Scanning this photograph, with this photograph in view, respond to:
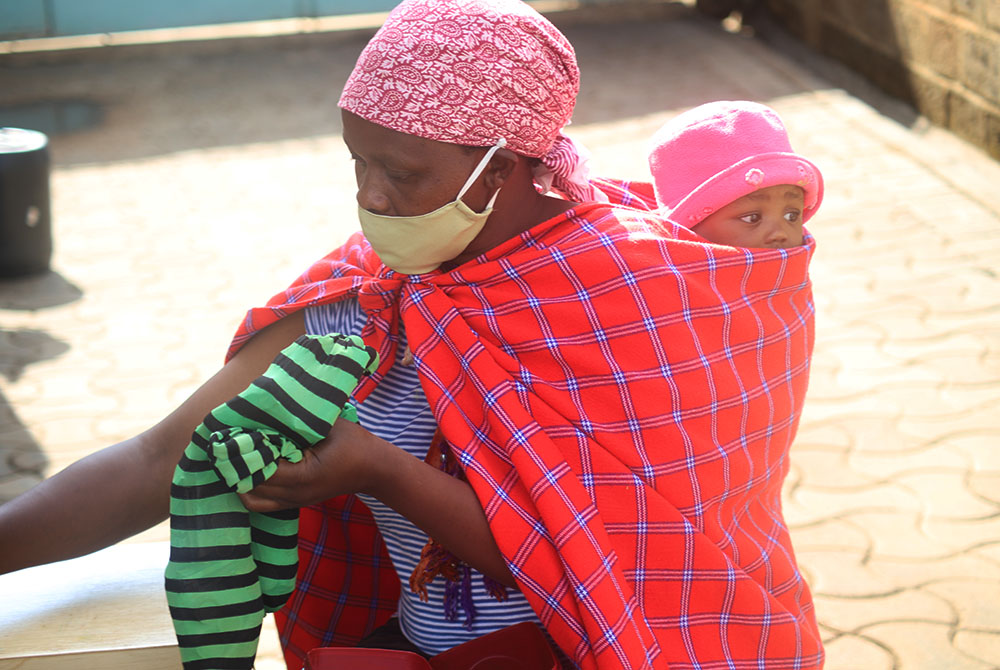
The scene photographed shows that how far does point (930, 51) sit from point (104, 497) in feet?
22.3

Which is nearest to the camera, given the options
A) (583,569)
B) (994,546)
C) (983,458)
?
(583,569)

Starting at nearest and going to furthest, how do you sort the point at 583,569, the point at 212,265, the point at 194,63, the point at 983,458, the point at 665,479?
1. the point at 583,569
2. the point at 665,479
3. the point at 983,458
4. the point at 212,265
5. the point at 194,63

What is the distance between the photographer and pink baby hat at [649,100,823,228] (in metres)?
2.03

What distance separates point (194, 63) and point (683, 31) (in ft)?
15.2

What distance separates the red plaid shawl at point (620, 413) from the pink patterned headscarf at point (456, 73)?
223 millimetres

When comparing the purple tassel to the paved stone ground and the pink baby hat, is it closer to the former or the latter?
the pink baby hat

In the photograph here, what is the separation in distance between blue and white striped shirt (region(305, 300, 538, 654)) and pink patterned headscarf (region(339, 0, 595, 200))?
394 mm

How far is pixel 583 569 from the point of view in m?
1.62

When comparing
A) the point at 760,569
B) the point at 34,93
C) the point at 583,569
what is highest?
the point at 583,569

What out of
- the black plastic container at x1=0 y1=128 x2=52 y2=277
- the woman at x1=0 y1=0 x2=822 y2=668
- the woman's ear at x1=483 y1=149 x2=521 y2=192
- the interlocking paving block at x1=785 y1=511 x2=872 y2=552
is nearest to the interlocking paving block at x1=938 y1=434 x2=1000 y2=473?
the interlocking paving block at x1=785 y1=511 x2=872 y2=552

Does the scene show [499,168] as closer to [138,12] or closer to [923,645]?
[923,645]

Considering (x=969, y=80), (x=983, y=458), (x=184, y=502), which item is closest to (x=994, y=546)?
(x=983, y=458)

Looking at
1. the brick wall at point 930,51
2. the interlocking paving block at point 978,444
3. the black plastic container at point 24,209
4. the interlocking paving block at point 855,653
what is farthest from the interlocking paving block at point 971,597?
the black plastic container at point 24,209

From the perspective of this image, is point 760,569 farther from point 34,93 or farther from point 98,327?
point 34,93
